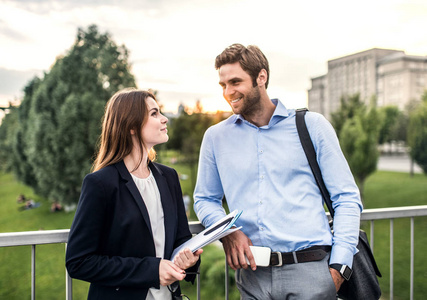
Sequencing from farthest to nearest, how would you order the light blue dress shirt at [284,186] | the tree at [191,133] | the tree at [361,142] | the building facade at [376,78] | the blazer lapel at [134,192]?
the building facade at [376,78]
the tree at [191,133]
the tree at [361,142]
the light blue dress shirt at [284,186]
the blazer lapel at [134,192]

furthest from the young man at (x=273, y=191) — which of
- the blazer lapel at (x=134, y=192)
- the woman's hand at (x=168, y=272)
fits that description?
the blazer lapel at (x=134, y=192)

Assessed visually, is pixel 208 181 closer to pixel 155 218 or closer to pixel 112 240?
pixel 155 218

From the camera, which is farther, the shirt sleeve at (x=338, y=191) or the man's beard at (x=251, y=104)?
the man's beard at (x=251, y=104)

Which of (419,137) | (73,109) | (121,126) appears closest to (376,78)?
(419,137)

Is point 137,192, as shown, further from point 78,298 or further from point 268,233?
point 78,298

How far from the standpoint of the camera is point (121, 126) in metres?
2.04

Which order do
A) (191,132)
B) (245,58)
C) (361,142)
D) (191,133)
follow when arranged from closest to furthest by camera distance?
1. (245,58)
2. (361,142)
3. (191,133)
4. (191,132)

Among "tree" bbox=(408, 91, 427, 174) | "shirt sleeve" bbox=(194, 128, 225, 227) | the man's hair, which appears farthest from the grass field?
the man's hair

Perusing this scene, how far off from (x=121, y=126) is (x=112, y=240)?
58cm

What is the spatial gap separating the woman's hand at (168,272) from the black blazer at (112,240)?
2cm

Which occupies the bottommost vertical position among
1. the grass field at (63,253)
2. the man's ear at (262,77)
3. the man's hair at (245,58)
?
the grass field at (63,253)

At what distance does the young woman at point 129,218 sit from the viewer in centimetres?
184

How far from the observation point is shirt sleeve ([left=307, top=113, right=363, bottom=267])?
84.0 inches

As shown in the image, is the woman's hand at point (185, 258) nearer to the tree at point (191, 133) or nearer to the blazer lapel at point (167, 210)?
the blazer lapel at point (167, 210)
